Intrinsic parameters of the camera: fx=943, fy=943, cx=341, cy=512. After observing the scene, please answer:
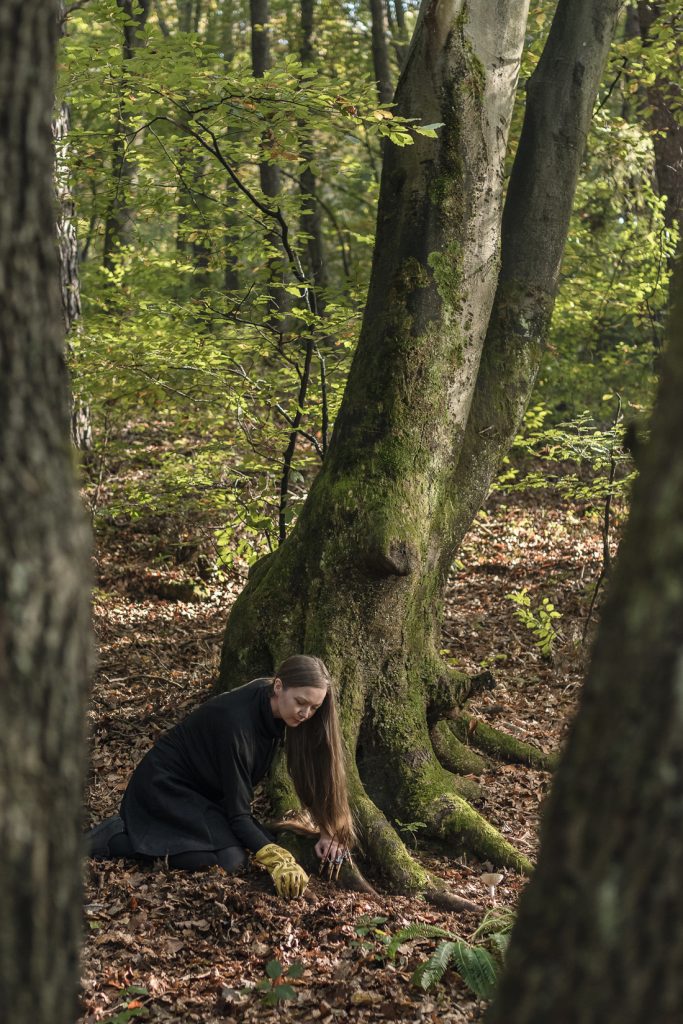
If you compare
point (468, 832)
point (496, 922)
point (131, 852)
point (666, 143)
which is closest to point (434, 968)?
point (496, 922)

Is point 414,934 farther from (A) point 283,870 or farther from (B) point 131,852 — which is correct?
(B) point 131,852

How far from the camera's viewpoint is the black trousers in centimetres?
468

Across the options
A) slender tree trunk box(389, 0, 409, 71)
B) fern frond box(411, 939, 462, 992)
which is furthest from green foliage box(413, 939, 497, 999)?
slender tree trunk box(389, 0, 409, 71)

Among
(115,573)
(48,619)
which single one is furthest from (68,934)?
(115,573)

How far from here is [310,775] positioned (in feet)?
15.4

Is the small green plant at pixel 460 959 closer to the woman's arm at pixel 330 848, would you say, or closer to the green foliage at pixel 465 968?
the green foliage at pixel 465 968

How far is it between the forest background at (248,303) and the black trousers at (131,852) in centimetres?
91

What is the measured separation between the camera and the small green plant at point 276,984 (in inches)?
138

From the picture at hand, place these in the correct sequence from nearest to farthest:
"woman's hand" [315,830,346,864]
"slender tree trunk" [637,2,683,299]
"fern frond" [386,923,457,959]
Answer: "fern frond" [386,923,457,959], "woman's hand" [315,830,346,864], "slender tree trunk" [637,2,683,299]

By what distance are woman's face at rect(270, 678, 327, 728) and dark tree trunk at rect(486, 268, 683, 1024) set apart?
3088 millimetres

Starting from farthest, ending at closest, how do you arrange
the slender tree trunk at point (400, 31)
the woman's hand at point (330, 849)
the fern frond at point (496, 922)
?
the slender tree trunk at point (400, 31), the woman's hand at point (330, 849), the fern frond at point (496, 922)

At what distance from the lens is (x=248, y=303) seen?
24.7 ft

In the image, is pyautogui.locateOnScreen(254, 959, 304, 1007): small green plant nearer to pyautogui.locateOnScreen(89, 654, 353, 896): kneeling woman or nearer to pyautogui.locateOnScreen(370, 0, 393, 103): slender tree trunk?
pyautogui.locateOnScreen(89, 654, 353, 896): kneeling woman

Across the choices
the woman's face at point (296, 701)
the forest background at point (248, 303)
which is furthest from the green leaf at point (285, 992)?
the woman's face at point (296, 701)
